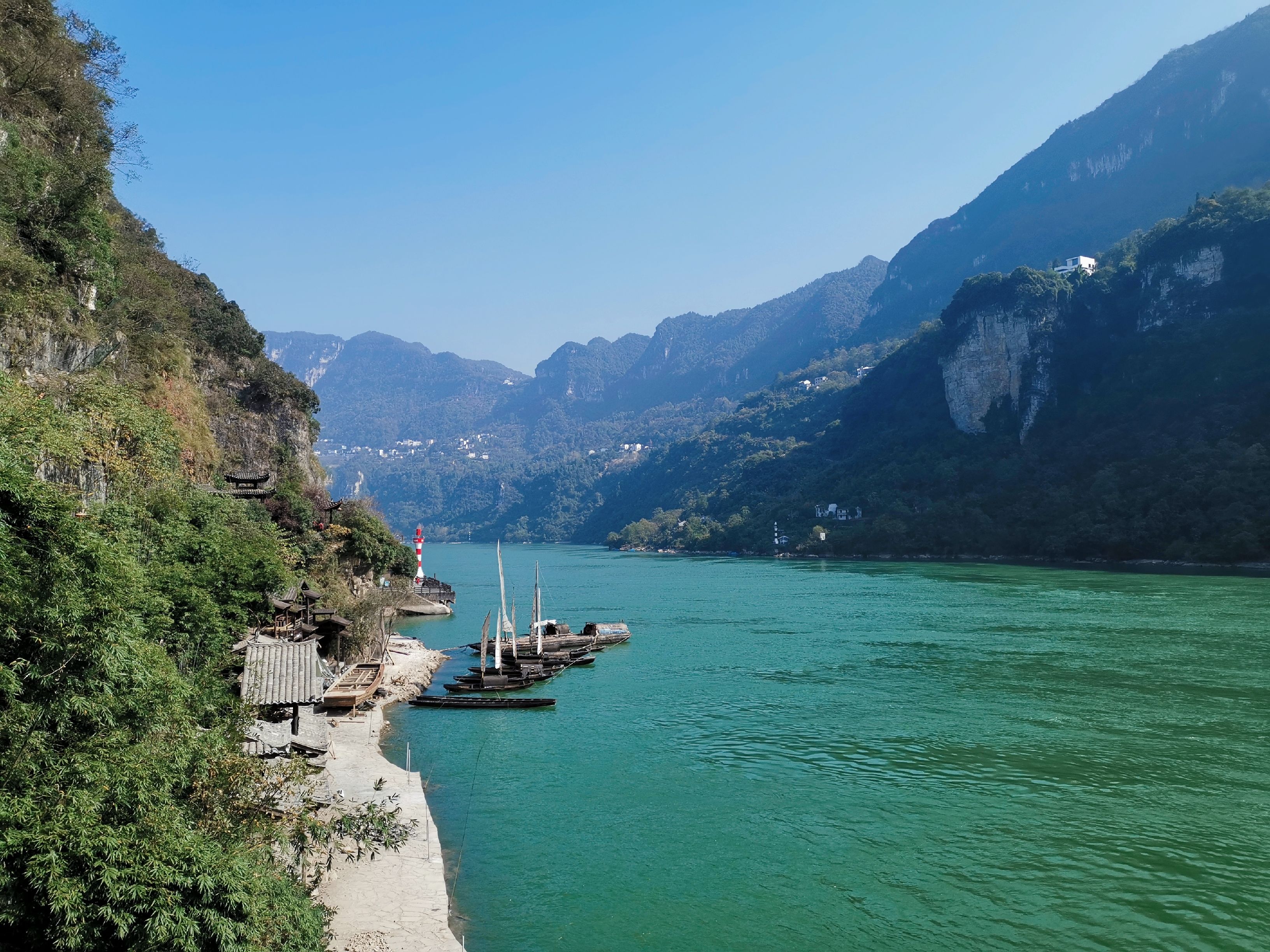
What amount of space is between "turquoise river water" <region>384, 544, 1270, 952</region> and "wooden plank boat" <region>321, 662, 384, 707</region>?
1.52 metres

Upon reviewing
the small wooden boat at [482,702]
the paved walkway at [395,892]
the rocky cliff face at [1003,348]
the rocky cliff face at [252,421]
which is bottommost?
the small wooden boat at [482,702]

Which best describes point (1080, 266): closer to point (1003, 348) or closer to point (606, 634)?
point (1003, 348)

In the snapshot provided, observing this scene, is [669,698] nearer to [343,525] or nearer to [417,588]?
[343,525]

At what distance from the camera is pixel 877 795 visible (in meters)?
19.4

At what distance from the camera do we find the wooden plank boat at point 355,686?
1060 inches

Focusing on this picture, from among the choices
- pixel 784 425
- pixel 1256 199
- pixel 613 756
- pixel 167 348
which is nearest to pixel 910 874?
pixel 613 756

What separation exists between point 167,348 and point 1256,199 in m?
127

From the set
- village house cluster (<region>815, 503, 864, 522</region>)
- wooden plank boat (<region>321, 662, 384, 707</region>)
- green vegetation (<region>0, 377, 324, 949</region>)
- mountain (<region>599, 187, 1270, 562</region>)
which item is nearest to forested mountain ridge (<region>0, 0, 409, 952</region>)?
green vegetation (<region>0, 377, 324, 949</region>)

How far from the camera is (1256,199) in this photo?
4070 inches

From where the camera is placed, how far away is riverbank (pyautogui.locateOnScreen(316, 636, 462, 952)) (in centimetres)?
1195

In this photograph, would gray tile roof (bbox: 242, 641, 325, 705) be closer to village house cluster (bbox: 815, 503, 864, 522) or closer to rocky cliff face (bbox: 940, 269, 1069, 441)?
village house cluster (bbox: 815, 503, 864, 522)

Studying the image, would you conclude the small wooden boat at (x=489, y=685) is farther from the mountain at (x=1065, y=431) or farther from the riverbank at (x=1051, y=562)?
the mountain at (x=1065, y=431)

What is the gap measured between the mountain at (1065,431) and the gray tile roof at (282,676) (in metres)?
75.3

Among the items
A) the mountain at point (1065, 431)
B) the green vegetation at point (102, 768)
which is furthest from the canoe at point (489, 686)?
the mountain at point (1065, 431)
